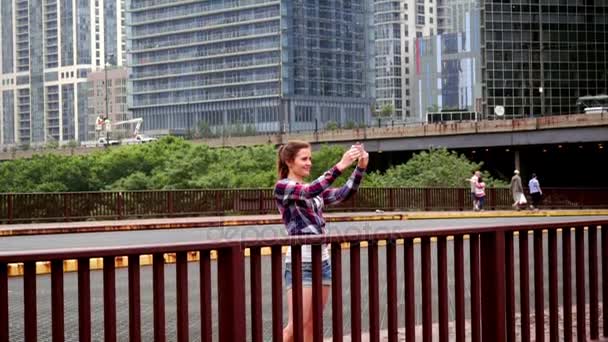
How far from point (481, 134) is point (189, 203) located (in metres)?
41.6

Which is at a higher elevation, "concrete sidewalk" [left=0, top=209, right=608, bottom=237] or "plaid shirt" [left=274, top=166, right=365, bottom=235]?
"plaid shirt" [left=274, top=166, right=365, bottom=235]

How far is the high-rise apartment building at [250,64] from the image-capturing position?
534ft

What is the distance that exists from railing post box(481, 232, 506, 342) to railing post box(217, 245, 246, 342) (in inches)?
→ 84.1

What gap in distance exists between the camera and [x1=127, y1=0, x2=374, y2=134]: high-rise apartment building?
16262 centimetres

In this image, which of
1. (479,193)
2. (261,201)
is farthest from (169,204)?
(479,193)

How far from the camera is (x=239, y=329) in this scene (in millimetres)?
5445

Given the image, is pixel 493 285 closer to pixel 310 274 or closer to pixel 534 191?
pixel 310 274

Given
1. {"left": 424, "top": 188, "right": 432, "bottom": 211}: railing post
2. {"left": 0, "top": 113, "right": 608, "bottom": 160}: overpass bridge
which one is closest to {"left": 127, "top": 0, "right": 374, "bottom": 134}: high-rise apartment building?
{"left": 0, "top": 113, "right": 608, "bottom": 160}: overpass bridge

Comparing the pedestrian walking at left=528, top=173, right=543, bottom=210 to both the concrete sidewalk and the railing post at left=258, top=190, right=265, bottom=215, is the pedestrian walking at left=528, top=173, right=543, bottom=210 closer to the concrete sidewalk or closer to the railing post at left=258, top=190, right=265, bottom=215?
the concrete sidewalk

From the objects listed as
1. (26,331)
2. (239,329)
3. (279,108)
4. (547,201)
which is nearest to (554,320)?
(239,329)

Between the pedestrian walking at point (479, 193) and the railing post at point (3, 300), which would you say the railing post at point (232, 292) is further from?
the pedestrian walking at point (479, 193)

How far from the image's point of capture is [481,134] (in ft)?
247

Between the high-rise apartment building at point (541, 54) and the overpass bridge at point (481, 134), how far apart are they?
181ft

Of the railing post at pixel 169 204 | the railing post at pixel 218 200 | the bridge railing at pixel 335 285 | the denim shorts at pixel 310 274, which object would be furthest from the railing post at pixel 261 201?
the denim shorts at pixel 310 274
